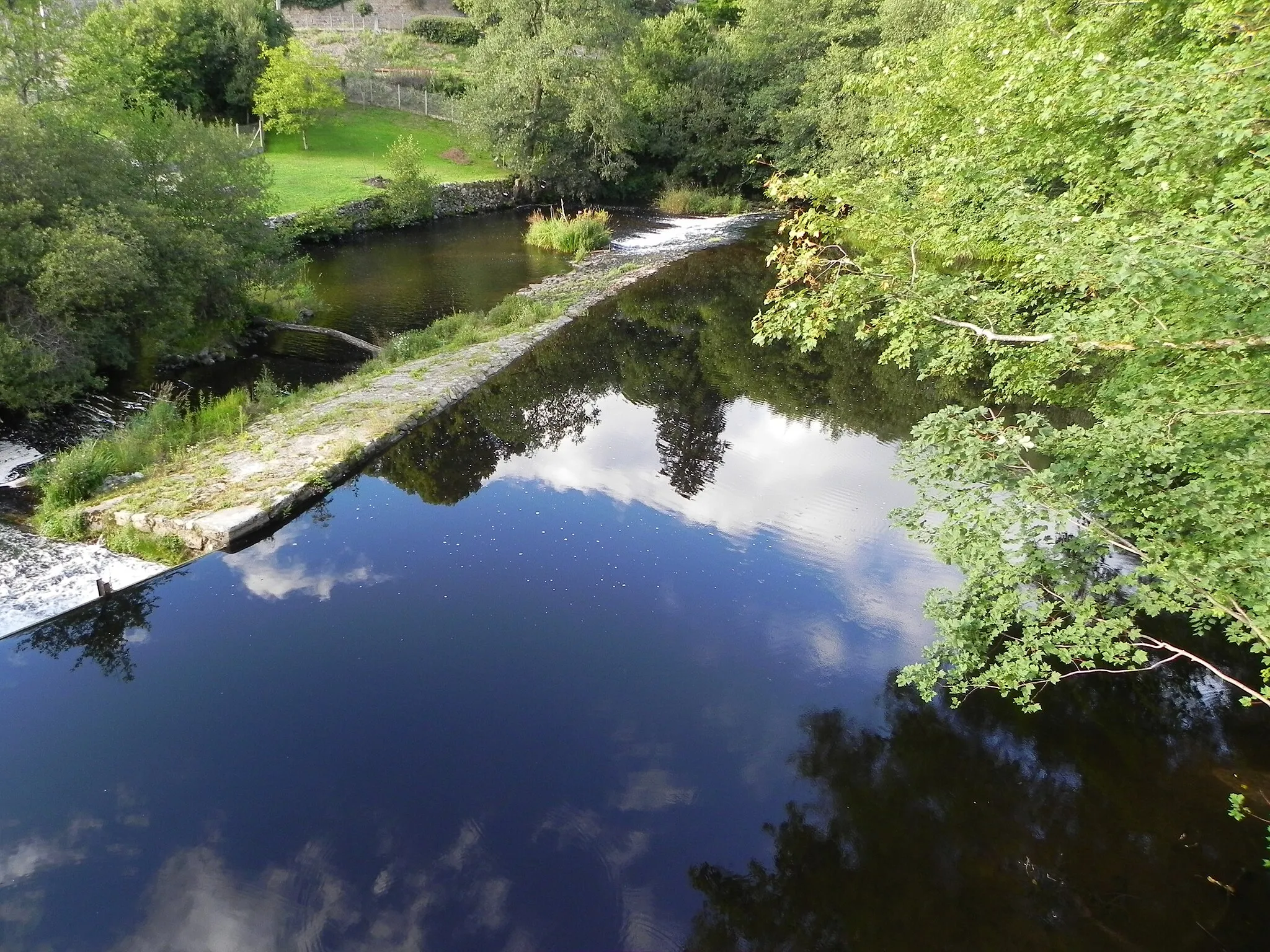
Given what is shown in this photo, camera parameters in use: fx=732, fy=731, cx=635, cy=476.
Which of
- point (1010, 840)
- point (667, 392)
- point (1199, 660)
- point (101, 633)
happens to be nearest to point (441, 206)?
point (667, 392)

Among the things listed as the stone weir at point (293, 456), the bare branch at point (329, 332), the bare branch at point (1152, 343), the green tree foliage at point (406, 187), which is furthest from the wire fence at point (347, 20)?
the bare branch at point (1152, 343)

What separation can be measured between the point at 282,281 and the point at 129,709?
1534 cm

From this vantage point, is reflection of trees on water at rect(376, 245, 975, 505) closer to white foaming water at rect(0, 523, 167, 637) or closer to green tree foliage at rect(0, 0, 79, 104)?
white foaming water at rect(0, 523, 167, 637)

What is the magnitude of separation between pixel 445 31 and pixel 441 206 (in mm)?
32387

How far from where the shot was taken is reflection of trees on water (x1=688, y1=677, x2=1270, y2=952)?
6492mm

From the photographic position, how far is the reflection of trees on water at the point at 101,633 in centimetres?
892

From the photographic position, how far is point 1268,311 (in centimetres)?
530

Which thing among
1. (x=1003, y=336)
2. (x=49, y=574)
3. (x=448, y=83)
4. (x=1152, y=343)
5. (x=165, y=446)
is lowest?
(x=49, y=574)

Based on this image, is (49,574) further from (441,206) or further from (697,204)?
(697,204)

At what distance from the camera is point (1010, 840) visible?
728 centimetres

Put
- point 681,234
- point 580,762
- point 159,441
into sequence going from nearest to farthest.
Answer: point 580,762, point 159,441, point 681,234

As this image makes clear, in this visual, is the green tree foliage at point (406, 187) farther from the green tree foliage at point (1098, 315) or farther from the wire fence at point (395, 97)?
the green tree foliage at point (1098, 315)

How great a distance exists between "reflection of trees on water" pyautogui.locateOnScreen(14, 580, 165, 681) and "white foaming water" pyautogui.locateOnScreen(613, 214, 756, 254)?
89.7 ft

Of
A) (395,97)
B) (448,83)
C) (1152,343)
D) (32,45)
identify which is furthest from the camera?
(448,83)
